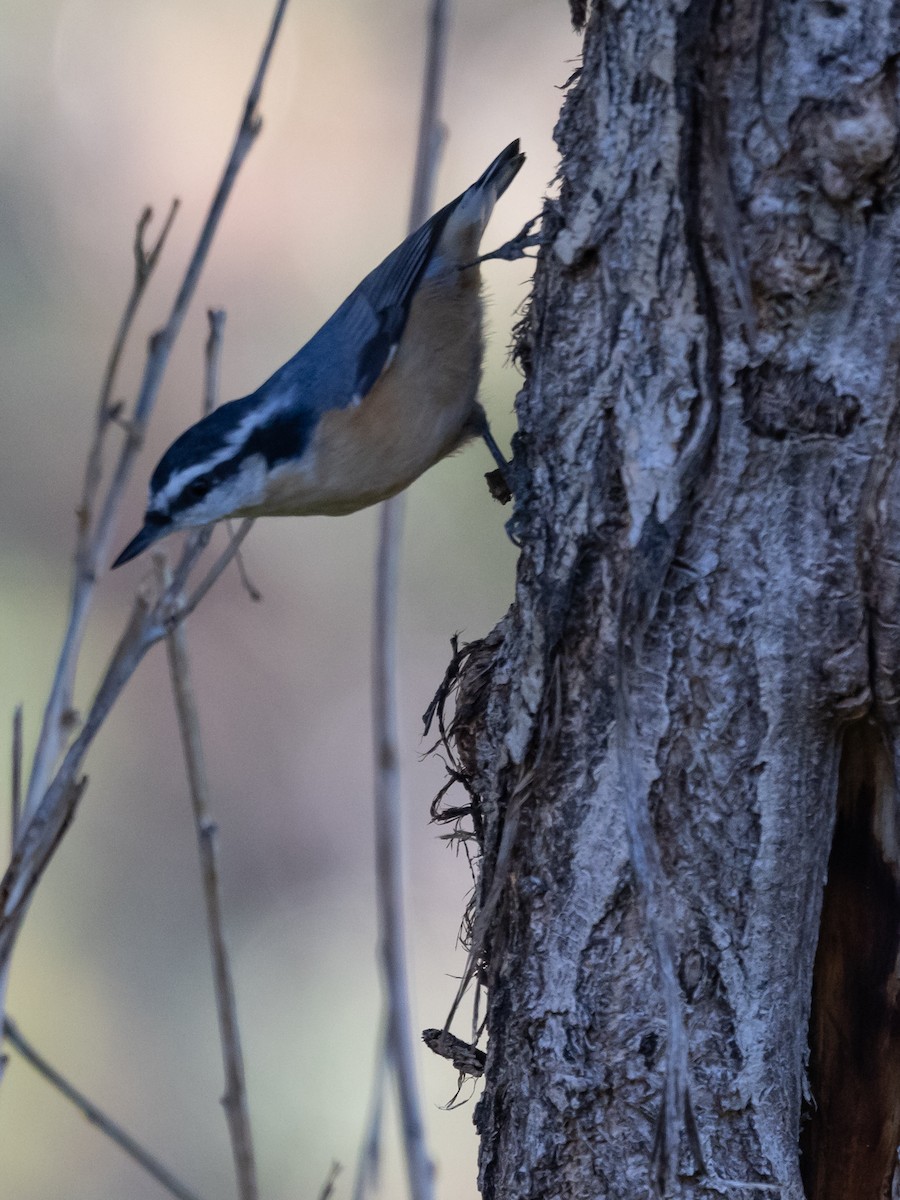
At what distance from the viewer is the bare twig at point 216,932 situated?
1700 mm

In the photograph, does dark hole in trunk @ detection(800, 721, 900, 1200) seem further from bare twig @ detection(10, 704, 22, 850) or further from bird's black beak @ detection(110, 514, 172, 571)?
bird's black beak @ detection(110, 514, 172, 571)

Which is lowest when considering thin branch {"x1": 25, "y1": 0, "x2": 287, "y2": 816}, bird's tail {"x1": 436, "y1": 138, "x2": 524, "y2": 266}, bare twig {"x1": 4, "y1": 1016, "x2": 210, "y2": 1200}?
bare twig {"x1": 4, "y1": 1016, "x2": 210, "y2": 1200}

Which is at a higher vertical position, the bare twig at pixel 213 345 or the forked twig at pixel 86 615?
the bare twig at pixel 213 345

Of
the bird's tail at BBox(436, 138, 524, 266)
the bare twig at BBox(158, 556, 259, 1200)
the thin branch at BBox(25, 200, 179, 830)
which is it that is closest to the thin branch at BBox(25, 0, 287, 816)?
the thin branch at BBox(25, 200, 179, 830)

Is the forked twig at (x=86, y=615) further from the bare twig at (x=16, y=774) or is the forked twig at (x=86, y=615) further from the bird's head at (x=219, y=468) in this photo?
the bird's head at (x=219, y=468)

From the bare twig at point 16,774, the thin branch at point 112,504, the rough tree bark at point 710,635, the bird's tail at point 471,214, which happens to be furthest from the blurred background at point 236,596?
the bare twig at point 16,774

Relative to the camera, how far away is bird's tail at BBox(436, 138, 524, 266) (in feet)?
8.27

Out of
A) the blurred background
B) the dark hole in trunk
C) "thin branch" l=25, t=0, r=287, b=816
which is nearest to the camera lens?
the dark hole in trunk

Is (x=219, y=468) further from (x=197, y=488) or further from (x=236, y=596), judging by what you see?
(x=236, y=596)

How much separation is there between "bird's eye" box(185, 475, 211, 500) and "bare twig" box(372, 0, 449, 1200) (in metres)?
0.37

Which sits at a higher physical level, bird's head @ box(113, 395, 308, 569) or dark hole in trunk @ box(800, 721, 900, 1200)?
bird's head @ box(113, 395, 308, 569)

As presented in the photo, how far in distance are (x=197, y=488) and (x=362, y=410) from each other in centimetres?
35

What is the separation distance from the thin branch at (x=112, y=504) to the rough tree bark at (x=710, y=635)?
0.41 meters

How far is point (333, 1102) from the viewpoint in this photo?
12.5ft
